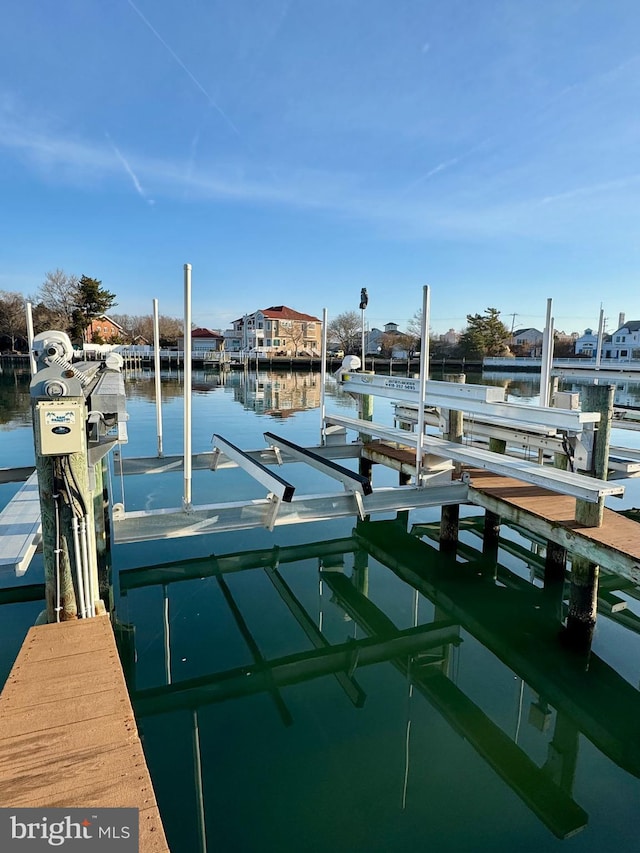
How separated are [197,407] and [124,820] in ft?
77.7

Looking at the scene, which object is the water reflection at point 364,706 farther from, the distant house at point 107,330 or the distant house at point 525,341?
the distant house at point 525,341

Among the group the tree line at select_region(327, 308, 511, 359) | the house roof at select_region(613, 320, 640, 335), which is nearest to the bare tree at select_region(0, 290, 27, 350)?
the tree line at select_region(327, 308, 511, 359)

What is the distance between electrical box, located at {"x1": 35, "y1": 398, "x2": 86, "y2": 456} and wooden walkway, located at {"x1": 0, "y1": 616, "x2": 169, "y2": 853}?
1260mm

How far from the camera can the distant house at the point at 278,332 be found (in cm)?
8444

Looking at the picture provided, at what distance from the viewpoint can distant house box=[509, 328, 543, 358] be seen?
3807 inches

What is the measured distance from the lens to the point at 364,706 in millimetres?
4434

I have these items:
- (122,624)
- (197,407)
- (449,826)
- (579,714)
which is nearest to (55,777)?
(449,826)

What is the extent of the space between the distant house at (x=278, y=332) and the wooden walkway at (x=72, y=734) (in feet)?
252

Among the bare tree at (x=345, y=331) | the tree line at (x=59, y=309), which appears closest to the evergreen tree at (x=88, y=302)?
the tree line at (x=59, y=309)

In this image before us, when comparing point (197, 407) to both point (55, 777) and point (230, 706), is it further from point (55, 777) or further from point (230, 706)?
point (55, 777)

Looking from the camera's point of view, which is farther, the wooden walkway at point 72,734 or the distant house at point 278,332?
the distant house at point 278,332

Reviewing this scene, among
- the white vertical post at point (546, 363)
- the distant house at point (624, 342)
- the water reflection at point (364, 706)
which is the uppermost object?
the distant house at point (624, 342)

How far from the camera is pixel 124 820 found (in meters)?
2.18

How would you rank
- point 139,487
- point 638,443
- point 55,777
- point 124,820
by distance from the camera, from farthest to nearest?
point 638,443
point 139,487
point 55,777
point 124,820
